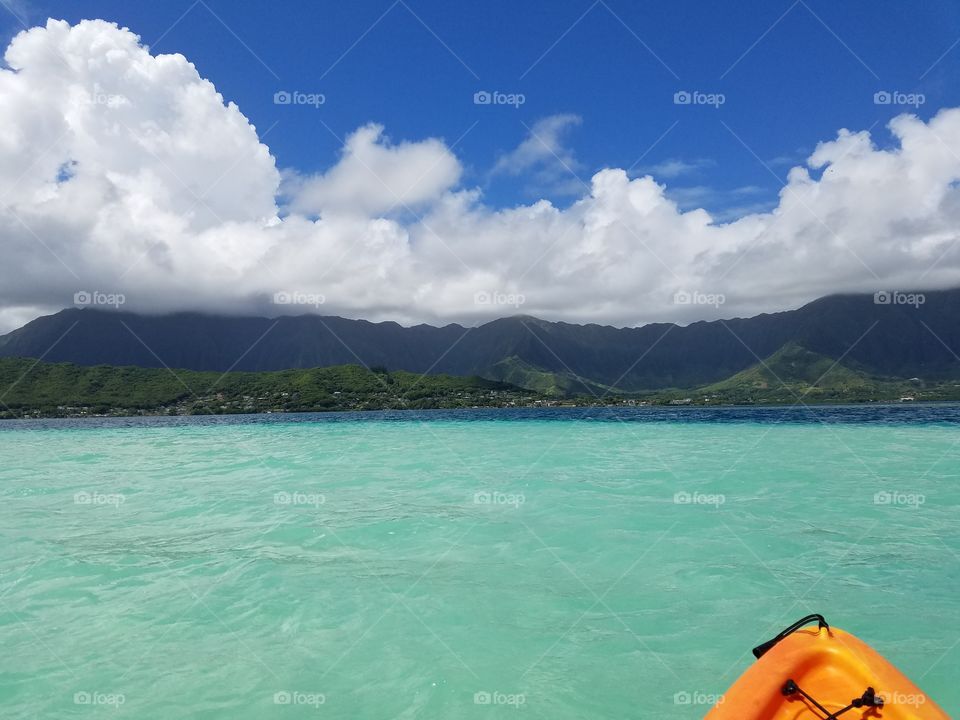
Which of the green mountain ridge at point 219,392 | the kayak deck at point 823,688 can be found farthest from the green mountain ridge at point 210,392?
the kayak deck at point 823,688

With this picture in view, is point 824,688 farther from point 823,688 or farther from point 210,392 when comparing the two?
point 210,392

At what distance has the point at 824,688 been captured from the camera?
220 inches

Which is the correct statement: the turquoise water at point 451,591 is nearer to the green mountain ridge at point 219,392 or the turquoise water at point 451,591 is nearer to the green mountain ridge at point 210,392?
the green mountain ridge at point 219,392

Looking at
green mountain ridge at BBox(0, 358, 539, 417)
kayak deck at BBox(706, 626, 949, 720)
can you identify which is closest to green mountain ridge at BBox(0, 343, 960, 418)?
green mountain ridge at BBox(0, 358, 539, 417)

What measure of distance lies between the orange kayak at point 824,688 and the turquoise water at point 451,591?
77.5 inches

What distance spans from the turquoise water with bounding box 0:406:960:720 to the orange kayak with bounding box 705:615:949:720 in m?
1.97

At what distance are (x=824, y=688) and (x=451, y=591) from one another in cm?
727

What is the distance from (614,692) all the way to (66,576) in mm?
12303

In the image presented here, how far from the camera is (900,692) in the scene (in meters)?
5.26

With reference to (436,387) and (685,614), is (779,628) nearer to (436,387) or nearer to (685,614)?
(685,614)

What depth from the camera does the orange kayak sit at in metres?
5.11

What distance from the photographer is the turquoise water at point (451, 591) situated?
771 cm

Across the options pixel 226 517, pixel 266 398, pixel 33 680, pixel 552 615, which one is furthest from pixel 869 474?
pixel 266 398

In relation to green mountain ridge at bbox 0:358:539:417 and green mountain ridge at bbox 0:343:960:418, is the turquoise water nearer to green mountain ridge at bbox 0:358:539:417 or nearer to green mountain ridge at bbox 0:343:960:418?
green mountain ridge at bbox 0:343:960:418
